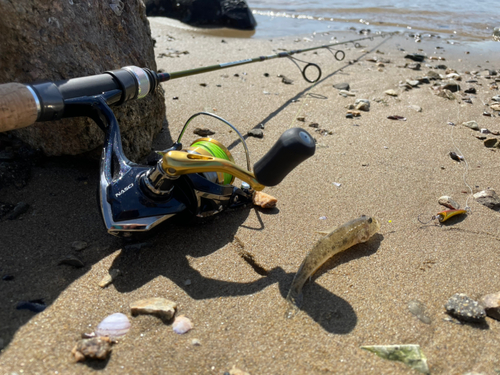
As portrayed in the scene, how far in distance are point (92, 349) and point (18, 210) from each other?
1.21 meters

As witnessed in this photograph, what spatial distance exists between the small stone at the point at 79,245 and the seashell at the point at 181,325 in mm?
721

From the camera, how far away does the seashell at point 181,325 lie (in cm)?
187

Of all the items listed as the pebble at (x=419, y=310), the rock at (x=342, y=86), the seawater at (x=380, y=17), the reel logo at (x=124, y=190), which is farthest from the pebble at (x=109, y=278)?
the seawater at (x=380, y=17)

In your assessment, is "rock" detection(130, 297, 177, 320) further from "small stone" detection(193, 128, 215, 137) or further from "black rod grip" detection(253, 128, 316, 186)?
"small stone" detection(193, 128, 215, 137)

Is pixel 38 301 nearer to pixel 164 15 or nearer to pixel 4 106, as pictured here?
pixel 4 106

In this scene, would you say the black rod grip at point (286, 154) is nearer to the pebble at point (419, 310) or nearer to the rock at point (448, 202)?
the pebble at point (419, 310)

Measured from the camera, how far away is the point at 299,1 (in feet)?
42.4

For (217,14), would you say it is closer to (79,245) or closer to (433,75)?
(433,75)

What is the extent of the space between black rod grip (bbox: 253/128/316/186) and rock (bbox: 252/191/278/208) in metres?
0.86

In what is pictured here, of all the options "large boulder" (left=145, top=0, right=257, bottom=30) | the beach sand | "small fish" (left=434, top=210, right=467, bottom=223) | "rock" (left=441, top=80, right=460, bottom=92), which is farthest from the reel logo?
"large boulder" (left=145, top=0, right=257, bottom=30)

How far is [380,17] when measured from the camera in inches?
440

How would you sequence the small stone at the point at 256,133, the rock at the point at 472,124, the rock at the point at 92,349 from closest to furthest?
the rock at the point at 92,349
the small stone at the point at 256,133
the rock at the point at 472,124

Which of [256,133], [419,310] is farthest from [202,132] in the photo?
[419,310]

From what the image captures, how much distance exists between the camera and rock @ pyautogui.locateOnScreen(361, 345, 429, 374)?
69.6 inches
